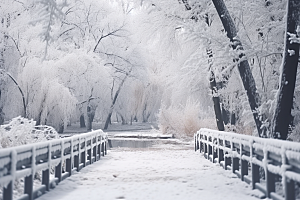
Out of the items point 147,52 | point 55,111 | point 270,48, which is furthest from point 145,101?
point 270,48

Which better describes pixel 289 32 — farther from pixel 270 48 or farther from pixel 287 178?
pixel 287 178

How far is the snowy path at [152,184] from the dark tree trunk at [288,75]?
1.71 metres

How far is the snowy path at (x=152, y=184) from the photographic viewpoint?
671 cm

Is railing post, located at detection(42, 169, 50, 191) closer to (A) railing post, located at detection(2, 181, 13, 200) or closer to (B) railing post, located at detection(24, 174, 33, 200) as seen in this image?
(B) railing post, located at detection(24, 174, 33, 200)

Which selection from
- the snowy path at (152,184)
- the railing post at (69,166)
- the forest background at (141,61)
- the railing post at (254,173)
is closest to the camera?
the snowy path at (152,184)

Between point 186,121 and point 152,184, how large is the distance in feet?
67.8

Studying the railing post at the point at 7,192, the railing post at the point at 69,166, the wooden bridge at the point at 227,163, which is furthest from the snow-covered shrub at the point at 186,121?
the railing post at the point at 7,192

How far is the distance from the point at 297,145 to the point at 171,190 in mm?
2907

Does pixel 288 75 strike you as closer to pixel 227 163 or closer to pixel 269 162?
pixel 269 162

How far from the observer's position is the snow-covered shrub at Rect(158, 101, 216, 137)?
27281mm

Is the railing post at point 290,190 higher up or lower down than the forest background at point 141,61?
lower down

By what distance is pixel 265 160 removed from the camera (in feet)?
21.1

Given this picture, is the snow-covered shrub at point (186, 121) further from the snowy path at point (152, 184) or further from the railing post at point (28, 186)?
the railing post at point (28, 186)

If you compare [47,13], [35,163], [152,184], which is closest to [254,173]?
[152,184]
